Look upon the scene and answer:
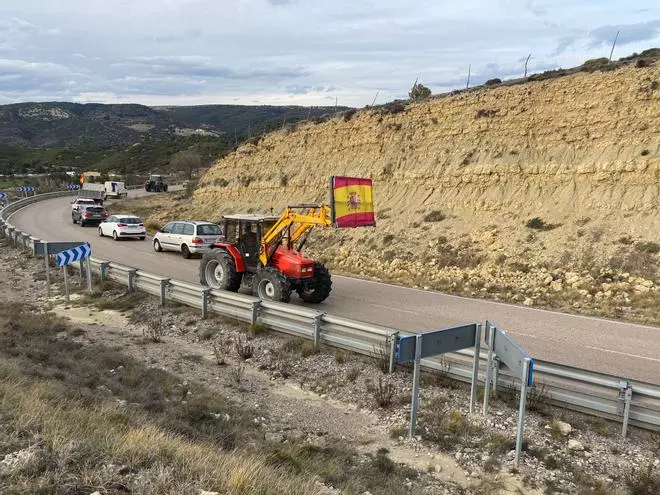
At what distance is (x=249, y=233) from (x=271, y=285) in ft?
5.95

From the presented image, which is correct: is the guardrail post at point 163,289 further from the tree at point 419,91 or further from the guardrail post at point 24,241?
the tree at point 419,91

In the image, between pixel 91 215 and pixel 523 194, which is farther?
pixel 91 215

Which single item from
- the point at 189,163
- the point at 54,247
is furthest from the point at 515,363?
the point at 189,163

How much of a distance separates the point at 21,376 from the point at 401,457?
5181 mm

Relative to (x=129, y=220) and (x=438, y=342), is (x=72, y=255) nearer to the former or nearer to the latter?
(x=438, y=342)

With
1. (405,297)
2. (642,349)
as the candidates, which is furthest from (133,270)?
(642,349)

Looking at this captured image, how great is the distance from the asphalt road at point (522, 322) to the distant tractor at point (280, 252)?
1096 mm

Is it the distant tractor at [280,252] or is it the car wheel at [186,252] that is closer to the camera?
the distant tractor at [280,252]

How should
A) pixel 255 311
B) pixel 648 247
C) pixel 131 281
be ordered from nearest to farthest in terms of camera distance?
pixel 255 311 → pixel 131 281 → pixel 648 247

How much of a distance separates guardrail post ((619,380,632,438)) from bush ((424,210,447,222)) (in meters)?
15.7

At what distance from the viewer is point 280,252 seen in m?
13.6

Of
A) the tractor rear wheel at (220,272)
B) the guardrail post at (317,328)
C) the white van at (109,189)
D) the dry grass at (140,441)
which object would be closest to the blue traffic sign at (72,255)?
the tractor rear wheel at (220,272)

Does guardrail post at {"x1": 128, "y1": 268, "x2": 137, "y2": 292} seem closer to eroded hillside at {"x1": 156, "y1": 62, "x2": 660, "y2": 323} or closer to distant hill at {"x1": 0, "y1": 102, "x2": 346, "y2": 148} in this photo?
eroded hillside at {"x1": 156, "y1": 62, "x2": 660, "y2": 323}

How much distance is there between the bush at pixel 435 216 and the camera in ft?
73.5
